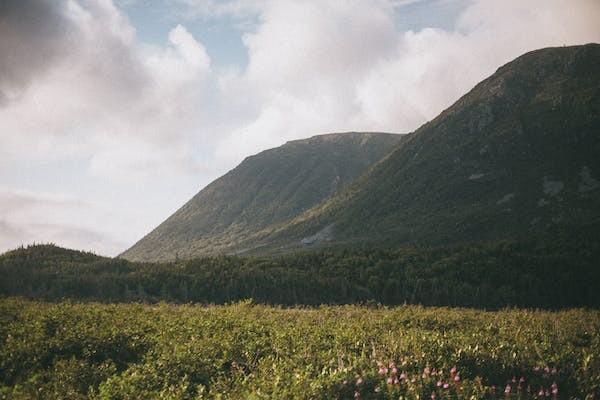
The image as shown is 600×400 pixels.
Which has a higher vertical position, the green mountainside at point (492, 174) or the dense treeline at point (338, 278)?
the green mountainside at point (492, 174)

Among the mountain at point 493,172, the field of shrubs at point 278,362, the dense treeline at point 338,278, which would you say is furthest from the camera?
the mountain at point 493,172

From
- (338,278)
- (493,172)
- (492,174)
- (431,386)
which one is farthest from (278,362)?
(493,172)

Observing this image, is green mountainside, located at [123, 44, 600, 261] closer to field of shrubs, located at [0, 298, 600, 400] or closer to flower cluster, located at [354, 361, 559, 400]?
field of shrubs, located at [0, 298, 600, 400]

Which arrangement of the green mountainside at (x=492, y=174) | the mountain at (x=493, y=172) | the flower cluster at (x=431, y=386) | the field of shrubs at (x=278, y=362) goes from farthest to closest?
the mountain at (x=493, y=172) < the green mountainside at (x=492, y=174) < the field of shrubs at (x=278, y=362) < the flower cluster at (x=431, y=386)

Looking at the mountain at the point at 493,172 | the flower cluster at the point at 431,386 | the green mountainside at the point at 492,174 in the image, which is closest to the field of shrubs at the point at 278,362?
the flower cluster at the point at 431,386

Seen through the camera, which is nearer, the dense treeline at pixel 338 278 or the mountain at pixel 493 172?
the dense treeline at pixel 338 278

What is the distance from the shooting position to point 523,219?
276ft

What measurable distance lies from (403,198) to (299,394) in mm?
118800

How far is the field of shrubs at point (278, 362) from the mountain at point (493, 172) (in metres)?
65.9

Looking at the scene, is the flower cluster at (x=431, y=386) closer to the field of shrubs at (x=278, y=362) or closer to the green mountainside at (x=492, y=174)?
the field of shrubs at (x=278, y=362)

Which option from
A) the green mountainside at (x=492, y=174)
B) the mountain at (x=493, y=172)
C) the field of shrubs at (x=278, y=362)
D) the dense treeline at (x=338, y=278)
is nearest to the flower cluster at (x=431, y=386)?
the field of shrubs at (x=278, y=362)

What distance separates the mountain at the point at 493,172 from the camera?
87312 millimetres

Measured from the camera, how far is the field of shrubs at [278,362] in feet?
28.6

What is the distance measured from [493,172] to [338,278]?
266 feet
